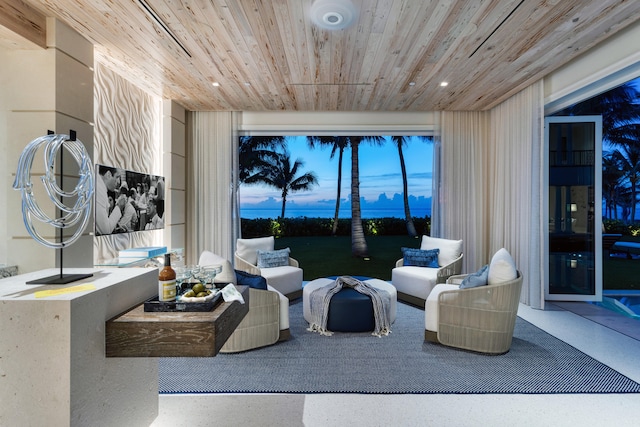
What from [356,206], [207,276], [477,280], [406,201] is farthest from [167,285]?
[406,201]

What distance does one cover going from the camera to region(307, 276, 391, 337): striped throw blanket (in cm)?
350

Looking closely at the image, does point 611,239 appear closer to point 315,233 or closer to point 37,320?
point 315,233

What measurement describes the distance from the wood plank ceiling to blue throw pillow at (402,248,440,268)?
7.36 ft

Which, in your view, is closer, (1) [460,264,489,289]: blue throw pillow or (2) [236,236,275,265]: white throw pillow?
(1) [460,264,489,289]: blue throw pillow

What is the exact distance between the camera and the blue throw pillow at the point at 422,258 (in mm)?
4707

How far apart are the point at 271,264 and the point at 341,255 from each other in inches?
187

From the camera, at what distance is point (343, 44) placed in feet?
10.7

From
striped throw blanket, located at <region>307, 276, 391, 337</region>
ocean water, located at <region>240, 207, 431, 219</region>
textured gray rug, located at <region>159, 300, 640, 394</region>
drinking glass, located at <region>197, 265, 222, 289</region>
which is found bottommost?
textured gray rug, located at <region>159, 300, 640, 394</region>

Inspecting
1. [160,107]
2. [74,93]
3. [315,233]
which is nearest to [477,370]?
[74,93]

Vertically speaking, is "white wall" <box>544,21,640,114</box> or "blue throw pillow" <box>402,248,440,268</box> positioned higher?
"white wall" <box>544,21,640,114</box>

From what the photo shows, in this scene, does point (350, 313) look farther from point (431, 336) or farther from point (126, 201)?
point (126, 201)

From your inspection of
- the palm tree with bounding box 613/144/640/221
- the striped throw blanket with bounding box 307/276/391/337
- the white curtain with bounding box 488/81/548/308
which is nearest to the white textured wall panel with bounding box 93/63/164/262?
the striped throw blanket with bounding box 307/276/391/337

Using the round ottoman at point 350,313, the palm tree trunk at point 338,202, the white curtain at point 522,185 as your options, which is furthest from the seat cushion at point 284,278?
the palm tree trunk at point 338,202

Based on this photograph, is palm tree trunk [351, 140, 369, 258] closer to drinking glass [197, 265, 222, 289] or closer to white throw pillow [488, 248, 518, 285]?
white throw pillow [488, 248, 518, 285]
